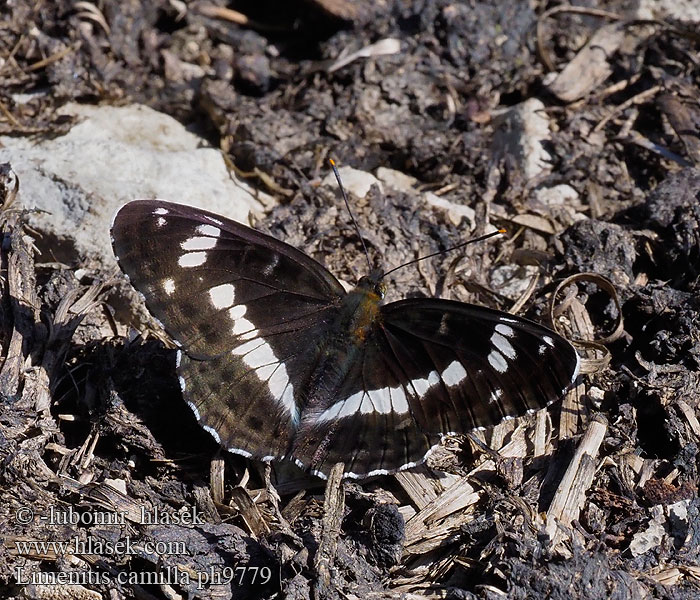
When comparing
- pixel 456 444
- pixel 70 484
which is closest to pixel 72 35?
pixel 70 484

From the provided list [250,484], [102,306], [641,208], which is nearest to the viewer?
[250,484]

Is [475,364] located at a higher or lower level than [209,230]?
lower

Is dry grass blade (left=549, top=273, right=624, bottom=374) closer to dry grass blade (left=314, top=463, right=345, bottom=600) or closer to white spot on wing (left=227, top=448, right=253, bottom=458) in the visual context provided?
dry grass blade (left=314, top=463, right=345, bottom=600)

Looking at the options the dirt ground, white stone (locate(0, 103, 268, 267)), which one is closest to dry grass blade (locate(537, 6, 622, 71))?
the dirt ground

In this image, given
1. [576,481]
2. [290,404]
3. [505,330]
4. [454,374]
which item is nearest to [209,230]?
[290,404]

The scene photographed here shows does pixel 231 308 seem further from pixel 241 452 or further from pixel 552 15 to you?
pixel 552 15

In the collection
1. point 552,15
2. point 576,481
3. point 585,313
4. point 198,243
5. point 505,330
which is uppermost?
point 552,15

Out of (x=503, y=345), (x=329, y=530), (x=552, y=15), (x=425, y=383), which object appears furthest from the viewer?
(x=552, y=15)

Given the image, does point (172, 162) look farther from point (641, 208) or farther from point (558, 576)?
point (558, 576)
